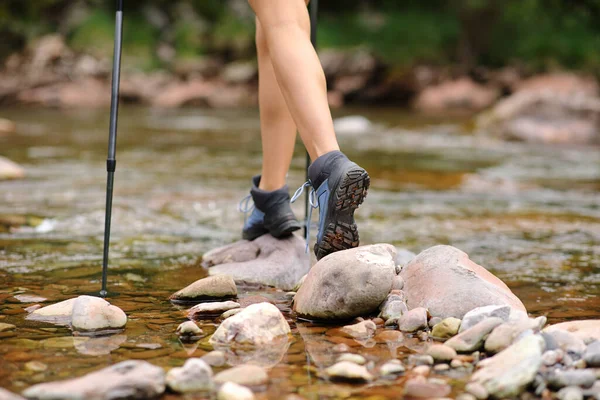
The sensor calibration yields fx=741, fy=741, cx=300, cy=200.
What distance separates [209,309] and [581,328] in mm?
1009

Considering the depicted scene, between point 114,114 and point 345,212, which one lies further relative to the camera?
point 114,114

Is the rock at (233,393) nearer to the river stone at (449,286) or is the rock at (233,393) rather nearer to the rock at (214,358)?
the rock at (214,358)

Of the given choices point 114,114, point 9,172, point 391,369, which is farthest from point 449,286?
point 9,172

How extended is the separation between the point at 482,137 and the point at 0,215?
691 centimetres

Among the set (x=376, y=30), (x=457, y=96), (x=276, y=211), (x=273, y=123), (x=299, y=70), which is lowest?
(x=276, y=211)

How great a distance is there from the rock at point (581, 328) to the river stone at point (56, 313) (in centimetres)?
128

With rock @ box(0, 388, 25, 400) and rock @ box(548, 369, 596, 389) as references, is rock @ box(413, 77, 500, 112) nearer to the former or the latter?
rock @ box(548, 369, 596, 389)

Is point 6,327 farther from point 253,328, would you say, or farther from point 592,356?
point 592,356

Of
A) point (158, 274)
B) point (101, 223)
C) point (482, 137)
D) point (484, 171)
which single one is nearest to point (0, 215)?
point (101, 223)

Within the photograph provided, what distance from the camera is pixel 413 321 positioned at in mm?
2002

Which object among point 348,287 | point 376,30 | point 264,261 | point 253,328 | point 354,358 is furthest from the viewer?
point 376,30

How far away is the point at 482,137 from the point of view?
31.3ft

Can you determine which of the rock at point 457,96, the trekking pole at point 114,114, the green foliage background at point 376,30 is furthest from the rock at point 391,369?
the green foliage background at point 376,30

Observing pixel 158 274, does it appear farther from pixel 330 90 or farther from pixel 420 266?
pixel 330 90
